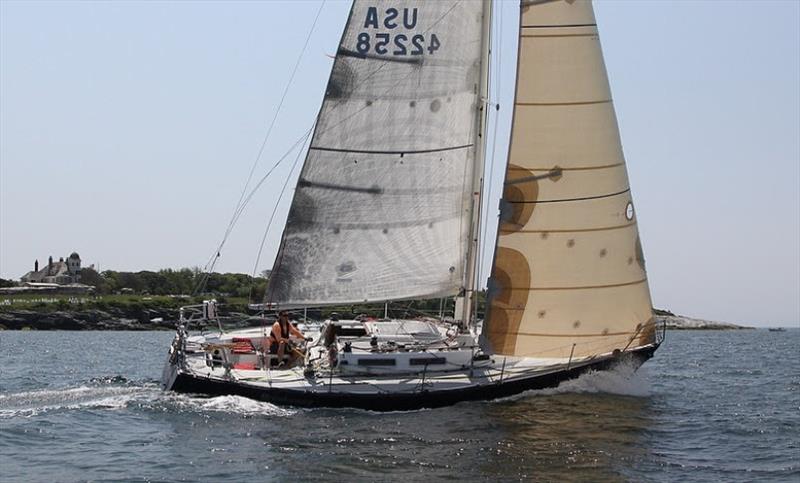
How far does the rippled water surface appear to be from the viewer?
16750 mm

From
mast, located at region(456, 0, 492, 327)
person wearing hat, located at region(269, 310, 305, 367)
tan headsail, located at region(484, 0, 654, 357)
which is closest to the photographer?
tan headsail, located at region(484, 0, 654, 357)

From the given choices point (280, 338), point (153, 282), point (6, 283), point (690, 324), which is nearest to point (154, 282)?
point (153, 282)

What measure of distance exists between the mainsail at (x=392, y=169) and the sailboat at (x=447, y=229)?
0.11ft

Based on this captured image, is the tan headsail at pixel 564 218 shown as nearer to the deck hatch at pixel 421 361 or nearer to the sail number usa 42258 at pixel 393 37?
the deck hatch at pixel 421 361

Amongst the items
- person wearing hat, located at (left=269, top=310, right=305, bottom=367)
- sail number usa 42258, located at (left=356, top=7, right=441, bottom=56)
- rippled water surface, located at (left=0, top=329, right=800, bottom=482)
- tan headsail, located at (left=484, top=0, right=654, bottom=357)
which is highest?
sail number usa 42258, located at (left=356, top=7, right=441, bottom=56)

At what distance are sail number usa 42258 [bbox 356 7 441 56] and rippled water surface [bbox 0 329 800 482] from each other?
27.9 feet

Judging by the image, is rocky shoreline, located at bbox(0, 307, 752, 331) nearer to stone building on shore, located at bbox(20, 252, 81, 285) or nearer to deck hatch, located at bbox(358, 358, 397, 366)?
stone building on shore, located at bbox(20, 252, 81, 285)

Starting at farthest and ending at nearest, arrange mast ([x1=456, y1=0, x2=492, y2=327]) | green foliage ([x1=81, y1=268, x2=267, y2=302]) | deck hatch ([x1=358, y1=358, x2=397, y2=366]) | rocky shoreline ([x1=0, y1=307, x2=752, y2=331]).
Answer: green foliage ([x1=81, y1=268, x2=267, y2=302]) < rocky shoreline ([x1=0, y1=307, x2=752, y2=331]) < mast ([x1=456, y1=0, x2=492, y2=327]) < deck hatch ([x1=358, y1=358, x2=397, y2=366])

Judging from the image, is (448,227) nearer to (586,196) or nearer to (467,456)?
(586,196)

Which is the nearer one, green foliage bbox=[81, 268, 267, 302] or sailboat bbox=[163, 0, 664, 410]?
sailboat bbox=[163, 0, 664, 410]

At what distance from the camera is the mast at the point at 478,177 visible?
24922mm

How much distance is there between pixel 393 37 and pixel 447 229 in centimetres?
468

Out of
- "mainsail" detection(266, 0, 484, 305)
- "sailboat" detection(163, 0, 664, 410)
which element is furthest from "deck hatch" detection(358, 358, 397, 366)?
"mainsail" detection(266, 0, 484, 305)

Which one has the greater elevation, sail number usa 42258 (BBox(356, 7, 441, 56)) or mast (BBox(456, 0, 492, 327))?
sail number usa 42258 (BBox(356, 7, 441, 56))
